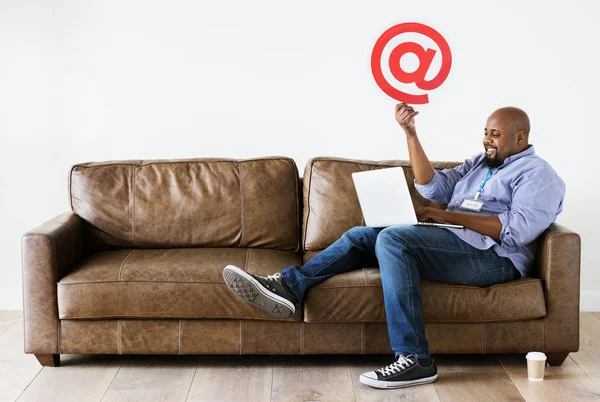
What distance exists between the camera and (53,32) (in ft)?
13.3

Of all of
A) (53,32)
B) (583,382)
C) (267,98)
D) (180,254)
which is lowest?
(583,382)

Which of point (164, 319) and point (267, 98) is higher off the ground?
point (267, 98)

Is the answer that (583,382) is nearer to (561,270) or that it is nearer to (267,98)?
(561,270)

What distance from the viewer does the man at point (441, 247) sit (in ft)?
9.47

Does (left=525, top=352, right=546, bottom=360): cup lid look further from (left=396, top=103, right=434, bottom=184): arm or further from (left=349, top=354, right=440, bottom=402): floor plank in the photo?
(left=396, top=103, right=434, bottom=184): arm

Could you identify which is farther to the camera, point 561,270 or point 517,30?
point 517,30

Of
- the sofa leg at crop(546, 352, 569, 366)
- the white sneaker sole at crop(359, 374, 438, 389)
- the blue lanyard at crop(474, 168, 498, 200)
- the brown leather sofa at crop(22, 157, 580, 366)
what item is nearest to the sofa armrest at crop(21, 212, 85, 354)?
the brown leather sofa at crop(22, 157, 580, 366)

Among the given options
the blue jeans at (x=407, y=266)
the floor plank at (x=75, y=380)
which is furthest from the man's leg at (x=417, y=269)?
the floor plank at (x=75, y=380)

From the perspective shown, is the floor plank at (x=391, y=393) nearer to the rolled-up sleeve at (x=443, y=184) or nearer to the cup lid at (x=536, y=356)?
the cup lid at (x=536, y=356)

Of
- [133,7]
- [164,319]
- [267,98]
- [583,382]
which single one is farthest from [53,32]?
[583,382]

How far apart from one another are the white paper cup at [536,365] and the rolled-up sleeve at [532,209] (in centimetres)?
44

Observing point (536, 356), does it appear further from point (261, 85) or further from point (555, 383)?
point (261, 85)

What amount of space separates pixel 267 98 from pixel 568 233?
176 cm

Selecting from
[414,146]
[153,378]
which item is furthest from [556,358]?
[153,378]
